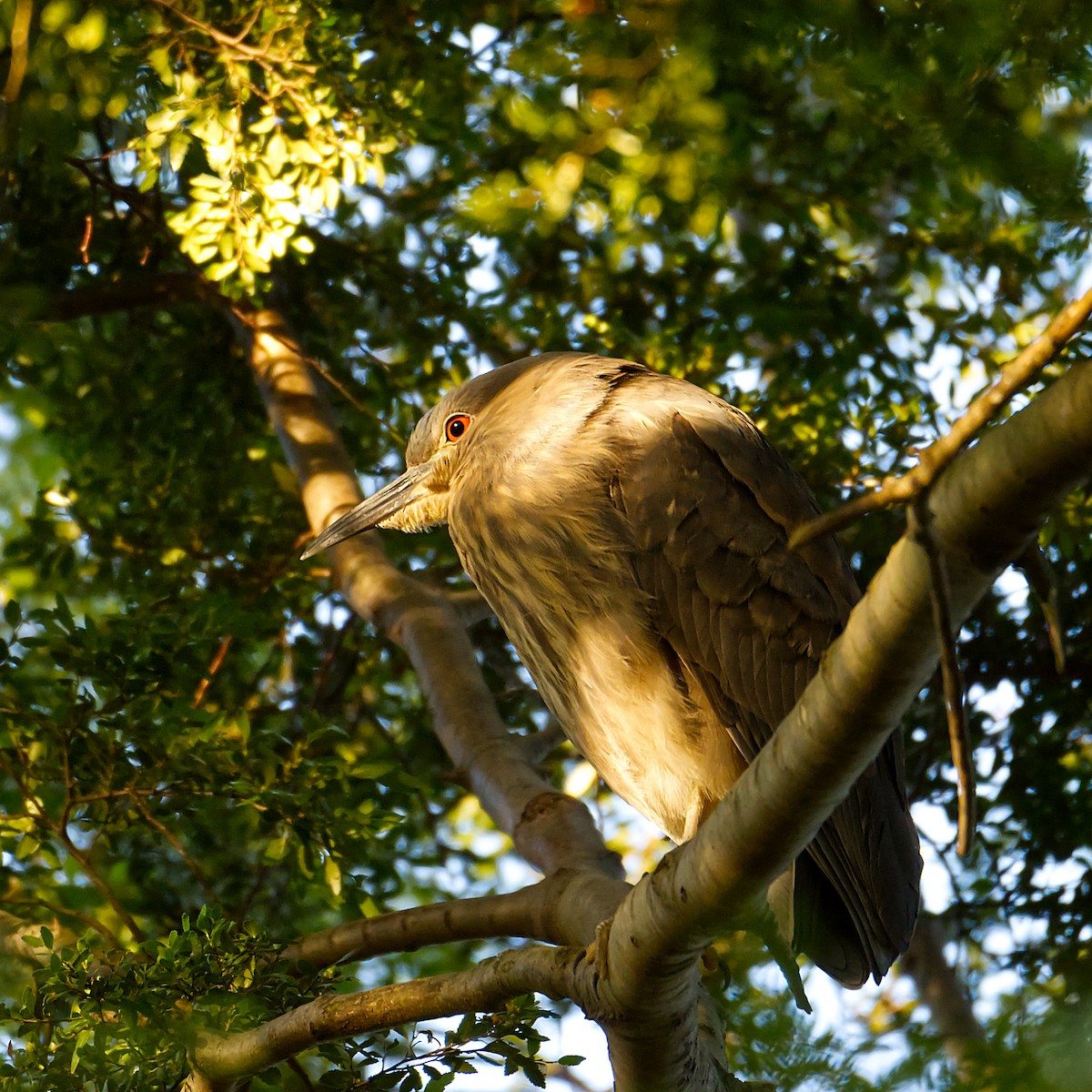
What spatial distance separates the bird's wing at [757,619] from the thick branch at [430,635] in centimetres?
50

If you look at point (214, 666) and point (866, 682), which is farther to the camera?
point (214, 666)

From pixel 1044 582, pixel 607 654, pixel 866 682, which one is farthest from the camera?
pixel 607 654

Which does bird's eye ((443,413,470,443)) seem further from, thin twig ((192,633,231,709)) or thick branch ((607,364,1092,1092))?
thick branch ((607,364,1092,1092))

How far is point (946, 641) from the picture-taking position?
1170 millimetres

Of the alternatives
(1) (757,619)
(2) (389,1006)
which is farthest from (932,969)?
(2) (389,1006)

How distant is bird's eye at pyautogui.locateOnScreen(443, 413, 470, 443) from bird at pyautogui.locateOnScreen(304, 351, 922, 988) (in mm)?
445

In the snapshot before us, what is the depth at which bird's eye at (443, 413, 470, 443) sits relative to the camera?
3.49 meters

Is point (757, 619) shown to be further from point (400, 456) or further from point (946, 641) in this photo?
point (400, 456)

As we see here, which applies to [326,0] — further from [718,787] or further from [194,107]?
[718,787]

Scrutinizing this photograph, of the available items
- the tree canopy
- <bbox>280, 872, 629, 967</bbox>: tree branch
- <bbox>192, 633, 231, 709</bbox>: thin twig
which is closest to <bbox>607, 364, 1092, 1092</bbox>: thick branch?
the tree canopy

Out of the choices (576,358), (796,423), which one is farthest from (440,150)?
(796,423)

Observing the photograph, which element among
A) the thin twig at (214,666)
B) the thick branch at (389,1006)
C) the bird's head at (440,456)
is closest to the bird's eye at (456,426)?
the bird's head at (440,456)

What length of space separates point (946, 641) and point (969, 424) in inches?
8.2

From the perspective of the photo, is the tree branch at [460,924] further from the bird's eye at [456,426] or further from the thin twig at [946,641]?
the thin twig at [946,641]
